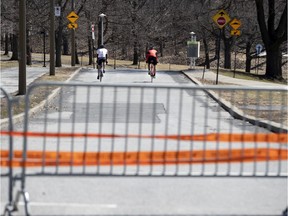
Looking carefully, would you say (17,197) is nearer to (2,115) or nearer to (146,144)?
(146,144)

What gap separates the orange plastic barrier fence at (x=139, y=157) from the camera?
591 cm

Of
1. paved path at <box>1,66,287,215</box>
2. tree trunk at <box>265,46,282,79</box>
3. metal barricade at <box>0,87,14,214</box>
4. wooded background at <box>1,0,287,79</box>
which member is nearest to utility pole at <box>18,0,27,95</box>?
metal barricade at <box>0,87,14,214</box>

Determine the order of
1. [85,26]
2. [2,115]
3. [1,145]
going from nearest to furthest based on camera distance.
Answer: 1. [1,145]
2. [2,115]
3. [85,26]

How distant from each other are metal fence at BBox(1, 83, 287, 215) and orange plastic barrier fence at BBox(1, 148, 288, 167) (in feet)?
0.03

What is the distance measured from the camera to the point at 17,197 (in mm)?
5727

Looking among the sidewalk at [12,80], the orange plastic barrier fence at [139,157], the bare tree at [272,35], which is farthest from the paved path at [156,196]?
the bare tree at [272,35]

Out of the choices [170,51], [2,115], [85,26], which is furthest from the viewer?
[170,51]

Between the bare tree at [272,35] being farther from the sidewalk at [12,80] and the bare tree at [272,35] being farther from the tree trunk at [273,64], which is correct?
the sidewalk at [12,80]

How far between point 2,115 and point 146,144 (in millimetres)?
3845

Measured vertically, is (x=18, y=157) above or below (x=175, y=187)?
above

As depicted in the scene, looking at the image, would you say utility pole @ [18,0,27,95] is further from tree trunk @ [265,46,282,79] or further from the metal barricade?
tree trunk @ [265,46,282,79]

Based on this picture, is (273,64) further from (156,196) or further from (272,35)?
(156,196)

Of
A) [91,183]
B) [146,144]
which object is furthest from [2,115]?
[91,183]

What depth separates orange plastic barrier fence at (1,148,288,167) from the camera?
5914 mm
